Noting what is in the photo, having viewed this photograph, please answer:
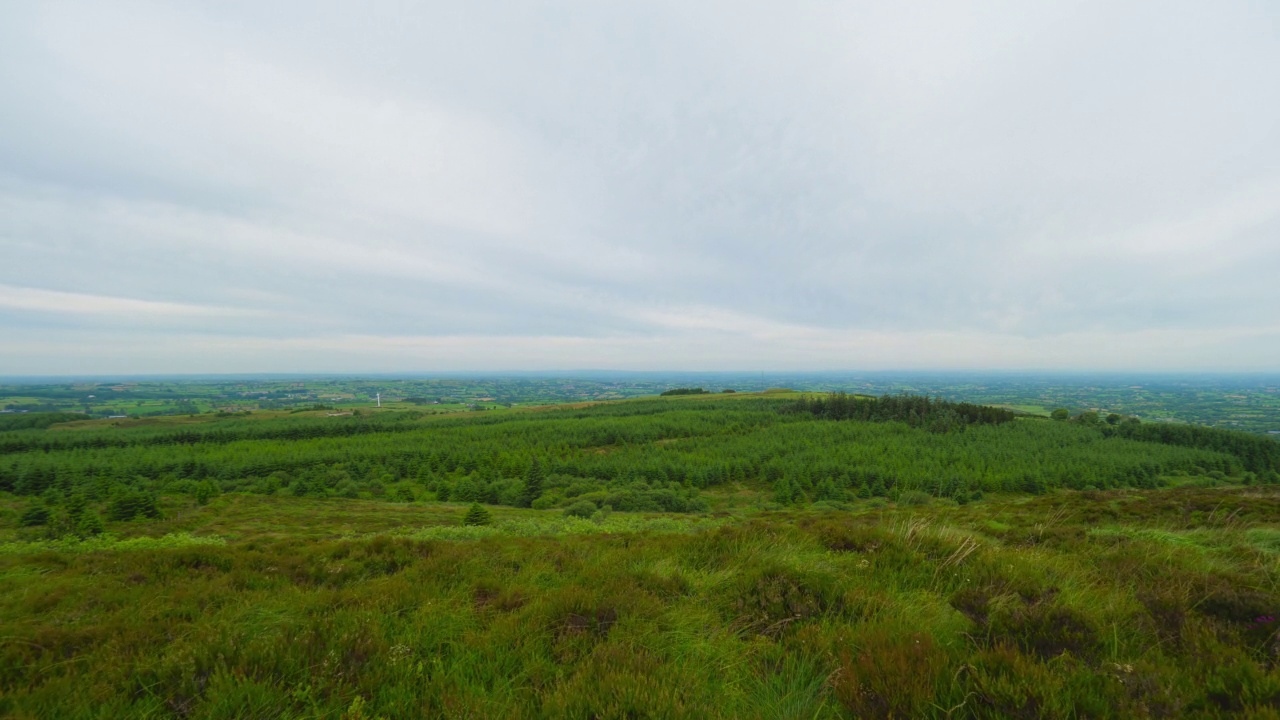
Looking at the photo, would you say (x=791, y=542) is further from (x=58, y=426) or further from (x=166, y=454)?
(x=58, y=426)

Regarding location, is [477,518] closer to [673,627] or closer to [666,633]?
[673,627]

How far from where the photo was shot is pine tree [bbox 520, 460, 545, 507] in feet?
143

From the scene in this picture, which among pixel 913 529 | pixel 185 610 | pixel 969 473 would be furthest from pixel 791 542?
pixel 969 473

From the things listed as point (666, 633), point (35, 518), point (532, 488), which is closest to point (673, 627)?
point (666, 633)

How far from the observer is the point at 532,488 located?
4600 centimetres

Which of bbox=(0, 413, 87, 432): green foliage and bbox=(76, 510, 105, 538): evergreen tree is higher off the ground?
bbox=(76, 510, 105, 538): evergreen tree

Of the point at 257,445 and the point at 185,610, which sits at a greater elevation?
the point at 185,610

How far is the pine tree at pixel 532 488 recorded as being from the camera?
4372cm

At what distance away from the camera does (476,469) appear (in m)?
57.4

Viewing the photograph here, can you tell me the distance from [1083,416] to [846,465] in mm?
73534

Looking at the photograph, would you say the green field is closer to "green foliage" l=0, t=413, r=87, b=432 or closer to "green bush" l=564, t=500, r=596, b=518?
"green bush" l=564, t=500, r=596, b=518

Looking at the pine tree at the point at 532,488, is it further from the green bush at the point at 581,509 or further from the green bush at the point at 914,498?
the green bush at the point at 914,498

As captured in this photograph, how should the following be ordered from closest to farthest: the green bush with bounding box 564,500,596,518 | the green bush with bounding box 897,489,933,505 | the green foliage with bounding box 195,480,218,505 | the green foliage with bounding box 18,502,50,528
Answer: the green foliage with bounding box 18,502,50,528 < the green bush with bounding box 564,500,596,518 < the green foliage with bounding box 195,480,218,505 < the green bush with bounding box 897,489,933,505

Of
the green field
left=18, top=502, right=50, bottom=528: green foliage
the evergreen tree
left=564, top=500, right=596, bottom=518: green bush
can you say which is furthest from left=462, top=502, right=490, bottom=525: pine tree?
left=18, top=502, right=50, bottom=528: green foliage
